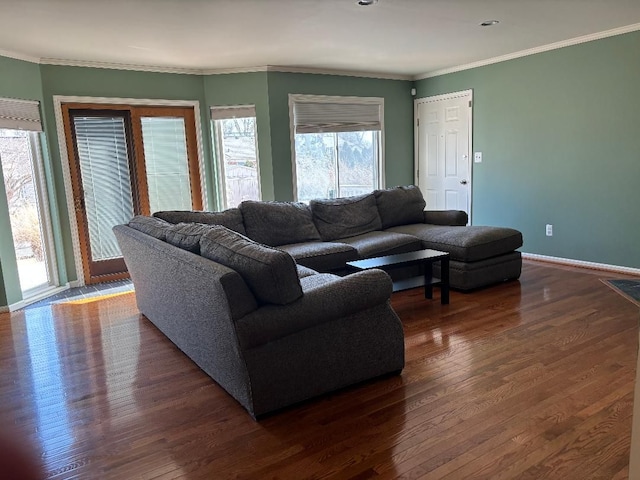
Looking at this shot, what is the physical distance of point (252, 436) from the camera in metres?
2.19

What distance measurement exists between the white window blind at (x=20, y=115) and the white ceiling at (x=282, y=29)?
1.49 ft

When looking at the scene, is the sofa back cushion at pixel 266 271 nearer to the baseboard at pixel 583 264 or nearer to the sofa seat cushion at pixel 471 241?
the sofa seat cushion at pixel 471 241

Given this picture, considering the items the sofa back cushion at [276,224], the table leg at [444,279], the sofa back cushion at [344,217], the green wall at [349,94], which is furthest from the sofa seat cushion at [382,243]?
the green wall at [349,94]

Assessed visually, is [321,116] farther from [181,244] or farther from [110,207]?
[181,244]

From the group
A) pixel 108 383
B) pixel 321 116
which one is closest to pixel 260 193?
pixel 321 116

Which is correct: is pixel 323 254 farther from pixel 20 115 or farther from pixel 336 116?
pixel 20 115

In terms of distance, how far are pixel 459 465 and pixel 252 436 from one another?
923mm

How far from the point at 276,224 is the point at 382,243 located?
1.02 meters

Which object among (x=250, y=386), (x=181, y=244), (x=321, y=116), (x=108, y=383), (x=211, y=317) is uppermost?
(x=321, y=116)

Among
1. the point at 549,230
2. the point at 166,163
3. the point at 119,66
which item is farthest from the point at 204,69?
the point at 549,230

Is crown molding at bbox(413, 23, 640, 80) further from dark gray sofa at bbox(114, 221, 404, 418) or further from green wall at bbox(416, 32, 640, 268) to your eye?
dark gray sofa at bbox(114, 221, 404, 418)

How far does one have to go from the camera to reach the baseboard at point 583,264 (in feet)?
15.7

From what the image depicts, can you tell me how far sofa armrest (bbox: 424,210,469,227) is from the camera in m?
5.13

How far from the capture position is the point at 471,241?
4.25 m
